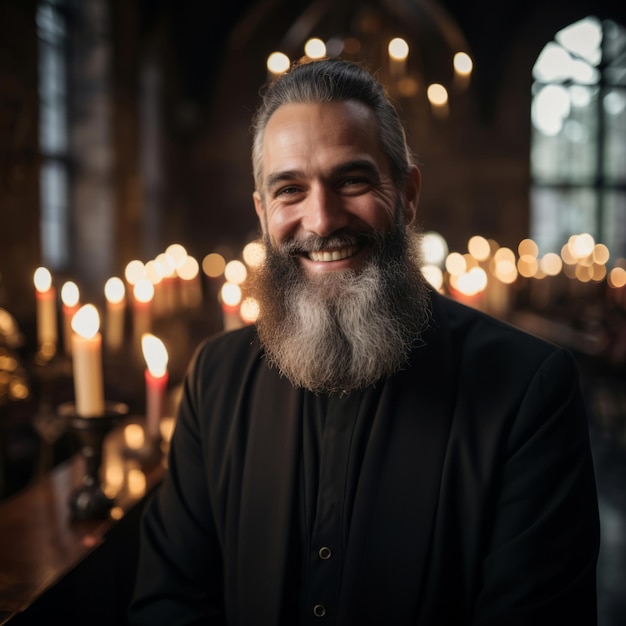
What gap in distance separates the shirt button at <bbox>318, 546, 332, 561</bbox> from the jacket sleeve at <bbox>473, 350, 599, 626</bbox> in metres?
0.33

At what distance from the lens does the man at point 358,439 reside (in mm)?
1547

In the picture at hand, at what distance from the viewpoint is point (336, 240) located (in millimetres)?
1791

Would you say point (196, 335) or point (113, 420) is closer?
point (113, 420)

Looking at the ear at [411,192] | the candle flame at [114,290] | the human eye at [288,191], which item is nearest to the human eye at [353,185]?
the human eye at [288,191]

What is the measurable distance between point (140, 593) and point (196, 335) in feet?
14.6

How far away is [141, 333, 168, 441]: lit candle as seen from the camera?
2562 mm

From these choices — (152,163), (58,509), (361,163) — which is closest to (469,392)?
(361,163)

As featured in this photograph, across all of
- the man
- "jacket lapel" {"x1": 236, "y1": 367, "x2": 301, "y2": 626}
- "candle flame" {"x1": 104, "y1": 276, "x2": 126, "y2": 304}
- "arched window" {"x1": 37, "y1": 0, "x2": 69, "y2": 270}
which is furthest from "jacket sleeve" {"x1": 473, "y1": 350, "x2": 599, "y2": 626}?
"arched window" {"x1": 37, "y1": 0, "x2": 69, "y2": 270}

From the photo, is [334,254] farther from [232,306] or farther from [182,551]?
[232,306]

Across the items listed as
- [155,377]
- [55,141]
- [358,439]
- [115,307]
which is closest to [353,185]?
[358,439]

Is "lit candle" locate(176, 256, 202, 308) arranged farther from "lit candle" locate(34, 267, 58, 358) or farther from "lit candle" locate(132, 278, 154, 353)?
"lit candle" locate(34, 267, 58, 358)

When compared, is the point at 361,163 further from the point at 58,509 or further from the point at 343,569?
the point at 58,509

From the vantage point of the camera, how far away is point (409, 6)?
484 inches

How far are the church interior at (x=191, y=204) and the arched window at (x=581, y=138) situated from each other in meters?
0.04
